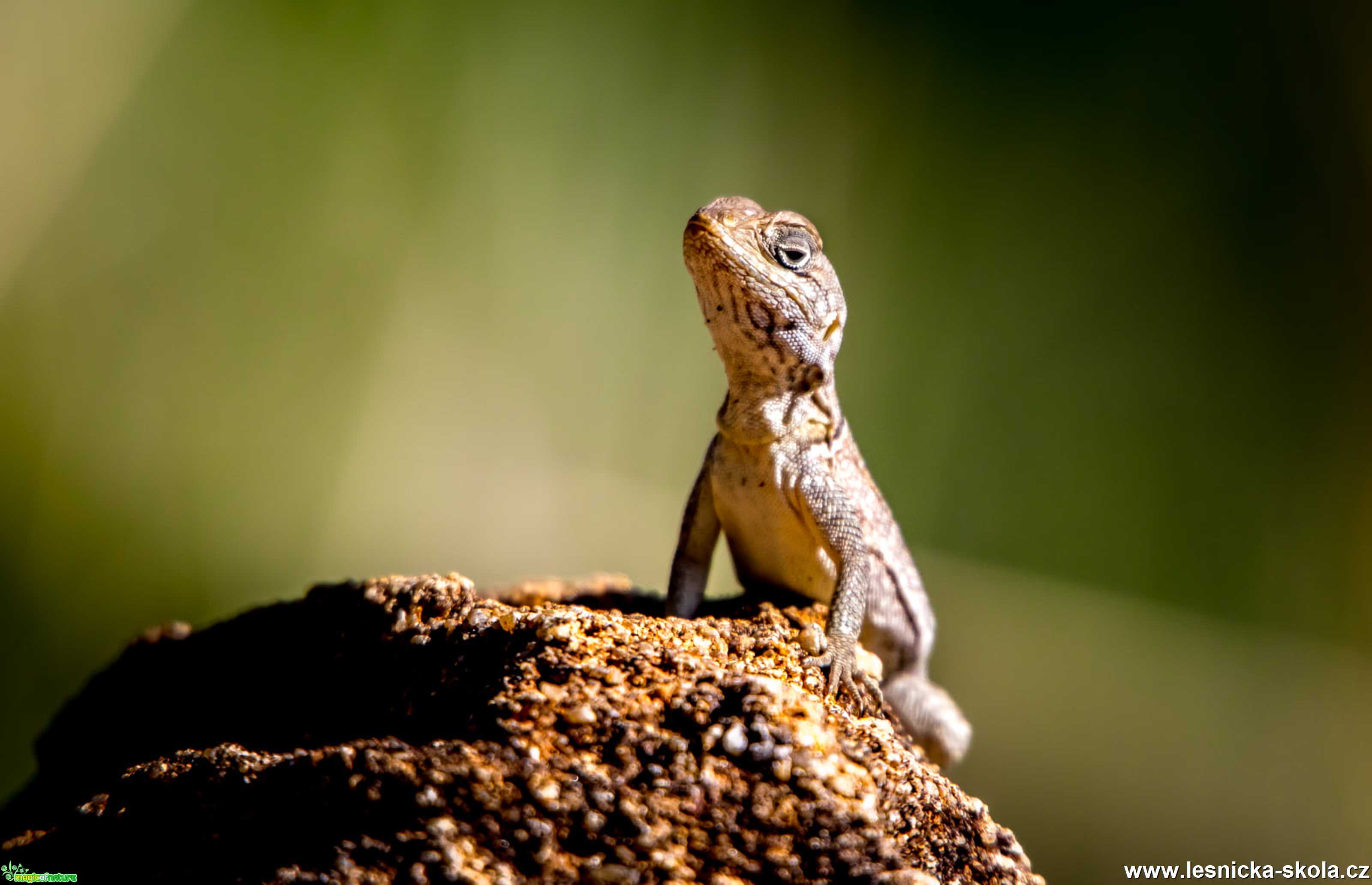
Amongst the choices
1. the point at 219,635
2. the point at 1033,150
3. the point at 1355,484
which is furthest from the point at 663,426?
the point at 1355,484

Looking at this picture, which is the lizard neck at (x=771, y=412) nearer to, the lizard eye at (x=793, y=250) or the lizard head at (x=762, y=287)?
the lizard head at (x=762, y=287)

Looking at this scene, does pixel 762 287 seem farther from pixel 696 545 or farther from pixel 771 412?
pixel 696 545

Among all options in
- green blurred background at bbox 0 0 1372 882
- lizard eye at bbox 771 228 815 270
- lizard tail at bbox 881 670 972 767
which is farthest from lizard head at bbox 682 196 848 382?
green blurred background at bbox 0 0 1372 882

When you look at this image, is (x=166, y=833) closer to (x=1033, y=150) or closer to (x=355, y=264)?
(x=355, y=264)

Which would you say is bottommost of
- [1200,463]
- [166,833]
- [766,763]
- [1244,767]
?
[1244,767]

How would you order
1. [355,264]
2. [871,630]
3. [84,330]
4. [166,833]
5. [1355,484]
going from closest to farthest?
[166,833]
[871,630]
[84,330]
[355,264]
[1355,484]

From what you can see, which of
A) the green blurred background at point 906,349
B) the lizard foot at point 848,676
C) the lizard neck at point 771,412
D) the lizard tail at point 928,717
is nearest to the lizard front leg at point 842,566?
the lizard foot at point 848,676
